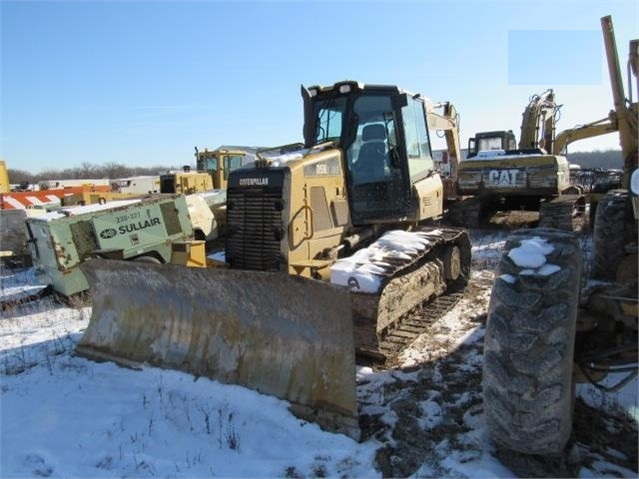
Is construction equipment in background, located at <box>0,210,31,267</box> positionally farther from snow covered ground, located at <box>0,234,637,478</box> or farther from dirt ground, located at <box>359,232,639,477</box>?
dirt ground, located at <box>359,232,639,477</box>

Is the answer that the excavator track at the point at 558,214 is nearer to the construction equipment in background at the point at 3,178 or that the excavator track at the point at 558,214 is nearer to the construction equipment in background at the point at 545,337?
the construction equipment in background at the point at 545,337

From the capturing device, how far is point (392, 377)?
4.48 meters

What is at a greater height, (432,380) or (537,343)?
(537,343)

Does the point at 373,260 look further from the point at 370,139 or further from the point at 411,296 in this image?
the point at 370,139

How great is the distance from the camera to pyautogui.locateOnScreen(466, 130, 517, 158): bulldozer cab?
18078mm

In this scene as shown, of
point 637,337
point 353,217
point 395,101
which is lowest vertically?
point 637,337

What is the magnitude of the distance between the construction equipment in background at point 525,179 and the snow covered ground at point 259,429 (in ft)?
25.0

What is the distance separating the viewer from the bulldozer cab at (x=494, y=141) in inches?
712

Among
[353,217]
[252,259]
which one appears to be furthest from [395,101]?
[252,259]

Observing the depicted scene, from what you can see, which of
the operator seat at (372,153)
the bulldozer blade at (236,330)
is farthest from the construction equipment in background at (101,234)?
the operator seat at (372,153)

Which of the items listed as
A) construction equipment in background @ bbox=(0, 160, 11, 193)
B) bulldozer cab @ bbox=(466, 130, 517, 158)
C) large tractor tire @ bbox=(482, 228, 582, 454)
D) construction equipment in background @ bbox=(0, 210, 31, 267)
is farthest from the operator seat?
construction equipment in background @ bbox=(0, 160, 11, 193)

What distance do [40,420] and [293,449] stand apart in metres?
2.01

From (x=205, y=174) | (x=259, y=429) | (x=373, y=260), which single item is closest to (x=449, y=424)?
(x=259, y=429)

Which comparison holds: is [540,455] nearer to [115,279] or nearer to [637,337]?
[637,337]
